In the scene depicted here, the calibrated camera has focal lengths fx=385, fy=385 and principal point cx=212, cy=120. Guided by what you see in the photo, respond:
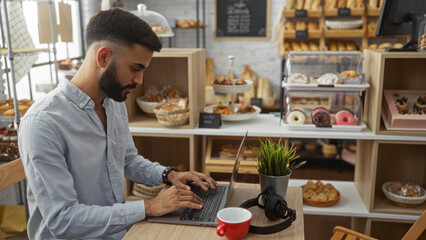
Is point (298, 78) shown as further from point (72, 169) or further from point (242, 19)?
point (242, 19)

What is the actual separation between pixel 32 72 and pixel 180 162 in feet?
6.71

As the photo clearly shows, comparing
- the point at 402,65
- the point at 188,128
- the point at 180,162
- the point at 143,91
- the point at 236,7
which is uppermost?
the point at 236,7

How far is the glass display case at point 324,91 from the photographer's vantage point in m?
2.23

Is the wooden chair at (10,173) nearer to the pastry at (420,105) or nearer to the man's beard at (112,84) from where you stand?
the man's beard at (112,84)

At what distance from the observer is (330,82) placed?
7.40ft

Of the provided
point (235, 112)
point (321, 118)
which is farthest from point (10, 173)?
point (321, 118)

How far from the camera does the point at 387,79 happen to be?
2391 mm

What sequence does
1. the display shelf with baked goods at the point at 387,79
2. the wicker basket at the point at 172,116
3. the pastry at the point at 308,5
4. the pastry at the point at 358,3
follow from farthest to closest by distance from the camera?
the pastry at the point at 308,5
the pastry at the point at 358,3
the wicker basket at the point at 172,116
the display shelf with baked goods at the point at 387,79

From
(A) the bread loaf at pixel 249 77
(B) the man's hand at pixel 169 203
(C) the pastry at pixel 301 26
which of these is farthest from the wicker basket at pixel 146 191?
(C) the pastry at pixel 301 26

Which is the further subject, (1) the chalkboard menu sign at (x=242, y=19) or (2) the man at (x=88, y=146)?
(1) the chalkboard menu sign at (x=242, y=19)

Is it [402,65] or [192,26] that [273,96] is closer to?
[192,26]

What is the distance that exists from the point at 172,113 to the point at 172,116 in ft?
0.06

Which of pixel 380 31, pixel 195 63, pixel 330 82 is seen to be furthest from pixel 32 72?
pixel 380 31

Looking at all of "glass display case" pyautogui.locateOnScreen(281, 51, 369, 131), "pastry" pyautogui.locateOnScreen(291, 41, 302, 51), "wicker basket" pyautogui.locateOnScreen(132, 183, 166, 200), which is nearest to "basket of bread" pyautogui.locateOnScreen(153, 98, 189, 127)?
"wicker basket" pyautogui.locateOnScreen(132, 183, 166, 200)
